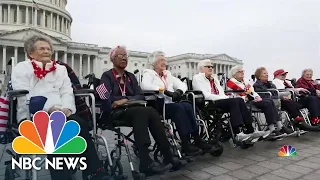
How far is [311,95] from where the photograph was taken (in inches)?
256

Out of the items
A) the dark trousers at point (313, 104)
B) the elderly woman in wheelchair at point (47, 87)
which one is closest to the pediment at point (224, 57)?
the dark trousers at point (313, 104)

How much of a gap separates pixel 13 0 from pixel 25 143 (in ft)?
195

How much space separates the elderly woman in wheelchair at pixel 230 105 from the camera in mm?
4086

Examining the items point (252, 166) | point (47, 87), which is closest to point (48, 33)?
point (47, 87)

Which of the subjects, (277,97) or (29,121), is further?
(277,97)

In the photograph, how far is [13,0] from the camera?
51.5 m

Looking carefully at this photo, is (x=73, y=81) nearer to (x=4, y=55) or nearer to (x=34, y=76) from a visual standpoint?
(x=34, y=76)

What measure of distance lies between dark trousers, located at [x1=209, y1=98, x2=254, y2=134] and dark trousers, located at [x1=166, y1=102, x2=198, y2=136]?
76 cm

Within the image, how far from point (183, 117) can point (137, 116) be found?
0.81 m

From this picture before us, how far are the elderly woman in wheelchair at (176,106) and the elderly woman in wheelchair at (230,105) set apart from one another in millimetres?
420

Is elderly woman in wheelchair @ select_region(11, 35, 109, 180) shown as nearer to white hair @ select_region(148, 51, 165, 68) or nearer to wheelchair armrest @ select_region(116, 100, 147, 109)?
wheelchair armrest @ select_region(116, 100, 147, 109)

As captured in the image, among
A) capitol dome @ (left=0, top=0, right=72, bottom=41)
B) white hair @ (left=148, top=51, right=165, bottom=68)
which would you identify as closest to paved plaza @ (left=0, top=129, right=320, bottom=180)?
white hair @ (left=148, top=51, right=165, bottom=68)

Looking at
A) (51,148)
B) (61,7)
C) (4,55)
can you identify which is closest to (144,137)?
(51,148)

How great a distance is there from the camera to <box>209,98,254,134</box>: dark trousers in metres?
4.07
